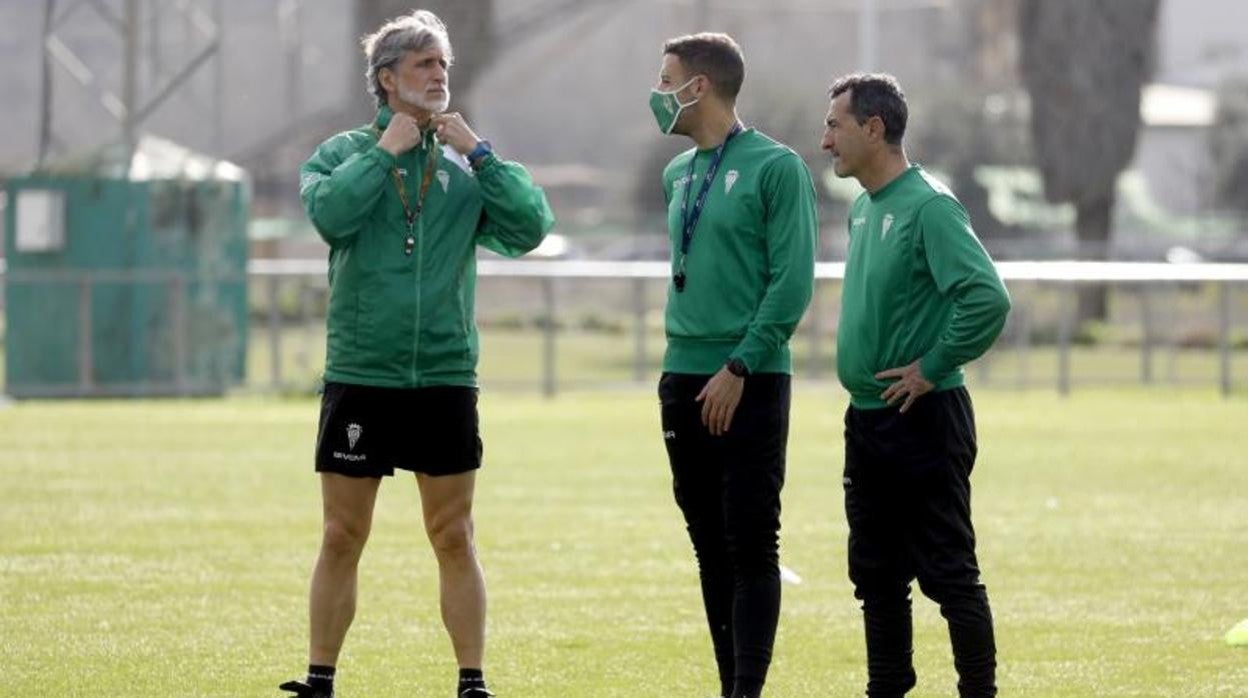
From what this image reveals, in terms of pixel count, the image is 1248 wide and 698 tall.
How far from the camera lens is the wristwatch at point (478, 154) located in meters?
8.13

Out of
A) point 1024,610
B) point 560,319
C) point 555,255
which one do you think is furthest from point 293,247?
point 1024,610

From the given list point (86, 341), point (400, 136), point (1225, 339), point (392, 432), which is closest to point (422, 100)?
point (400, 136)

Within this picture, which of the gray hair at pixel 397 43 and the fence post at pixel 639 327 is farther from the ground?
the gray hair at pixel 397 43

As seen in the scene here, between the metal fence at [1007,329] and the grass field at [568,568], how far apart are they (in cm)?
470

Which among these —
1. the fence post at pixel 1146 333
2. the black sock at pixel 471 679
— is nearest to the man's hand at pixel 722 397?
the black sock at pixel 471 679

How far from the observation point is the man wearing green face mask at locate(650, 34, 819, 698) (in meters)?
8.23

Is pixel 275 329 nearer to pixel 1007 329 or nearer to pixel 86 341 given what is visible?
pixel 86 341

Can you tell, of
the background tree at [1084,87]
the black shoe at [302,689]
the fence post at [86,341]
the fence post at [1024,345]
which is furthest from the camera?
the background tree at [1084,87]

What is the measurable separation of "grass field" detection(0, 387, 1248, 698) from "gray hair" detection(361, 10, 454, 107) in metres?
2.19

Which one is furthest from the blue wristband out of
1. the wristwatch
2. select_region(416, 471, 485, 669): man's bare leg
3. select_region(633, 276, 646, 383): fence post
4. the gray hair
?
select_region(633, 276, 646, 383): fence post

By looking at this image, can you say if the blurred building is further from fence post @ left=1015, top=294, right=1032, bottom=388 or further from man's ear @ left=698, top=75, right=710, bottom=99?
man's ear @ left=698, top=75, right=710, bottom=99

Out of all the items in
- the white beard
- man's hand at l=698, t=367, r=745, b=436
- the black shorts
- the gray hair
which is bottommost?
the black shorts

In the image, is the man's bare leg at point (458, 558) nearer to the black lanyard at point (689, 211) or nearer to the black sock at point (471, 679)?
the black sock at point (471, 679)

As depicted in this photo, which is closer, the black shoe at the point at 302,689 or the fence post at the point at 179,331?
the black shoe at the point at 302,689
